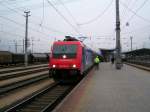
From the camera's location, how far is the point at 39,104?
11.1m

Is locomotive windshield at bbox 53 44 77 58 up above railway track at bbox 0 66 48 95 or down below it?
above

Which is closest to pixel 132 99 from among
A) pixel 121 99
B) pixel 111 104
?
pixel 121 99

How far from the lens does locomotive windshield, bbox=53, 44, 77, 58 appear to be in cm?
1764

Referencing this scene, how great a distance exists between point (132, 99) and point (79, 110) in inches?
106

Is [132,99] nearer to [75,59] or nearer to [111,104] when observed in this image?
[111,104]

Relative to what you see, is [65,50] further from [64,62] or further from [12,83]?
[12,83]

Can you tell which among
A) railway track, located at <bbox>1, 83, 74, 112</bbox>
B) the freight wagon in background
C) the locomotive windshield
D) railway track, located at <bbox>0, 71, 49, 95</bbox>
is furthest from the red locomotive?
the freight wagon in background

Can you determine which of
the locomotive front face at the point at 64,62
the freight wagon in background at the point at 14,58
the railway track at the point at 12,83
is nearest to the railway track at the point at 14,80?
the railway track at the point at 12,83

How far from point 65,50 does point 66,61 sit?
920 mm

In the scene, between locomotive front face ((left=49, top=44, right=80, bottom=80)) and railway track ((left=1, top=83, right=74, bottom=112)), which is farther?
locomotive front face ((left=49, top=44, right=80, bottom=80))

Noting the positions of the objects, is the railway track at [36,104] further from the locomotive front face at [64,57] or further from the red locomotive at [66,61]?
the locomotive front face at [64,57]

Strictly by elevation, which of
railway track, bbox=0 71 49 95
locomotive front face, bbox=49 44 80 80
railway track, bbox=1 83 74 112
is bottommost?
railway track, bbox=1 83 74 112

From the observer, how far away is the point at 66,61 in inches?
681

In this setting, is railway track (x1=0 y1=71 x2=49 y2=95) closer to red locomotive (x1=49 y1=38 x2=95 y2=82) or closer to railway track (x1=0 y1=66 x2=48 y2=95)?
railway track (x1=0 y1=66 x2=48 y2=95)
